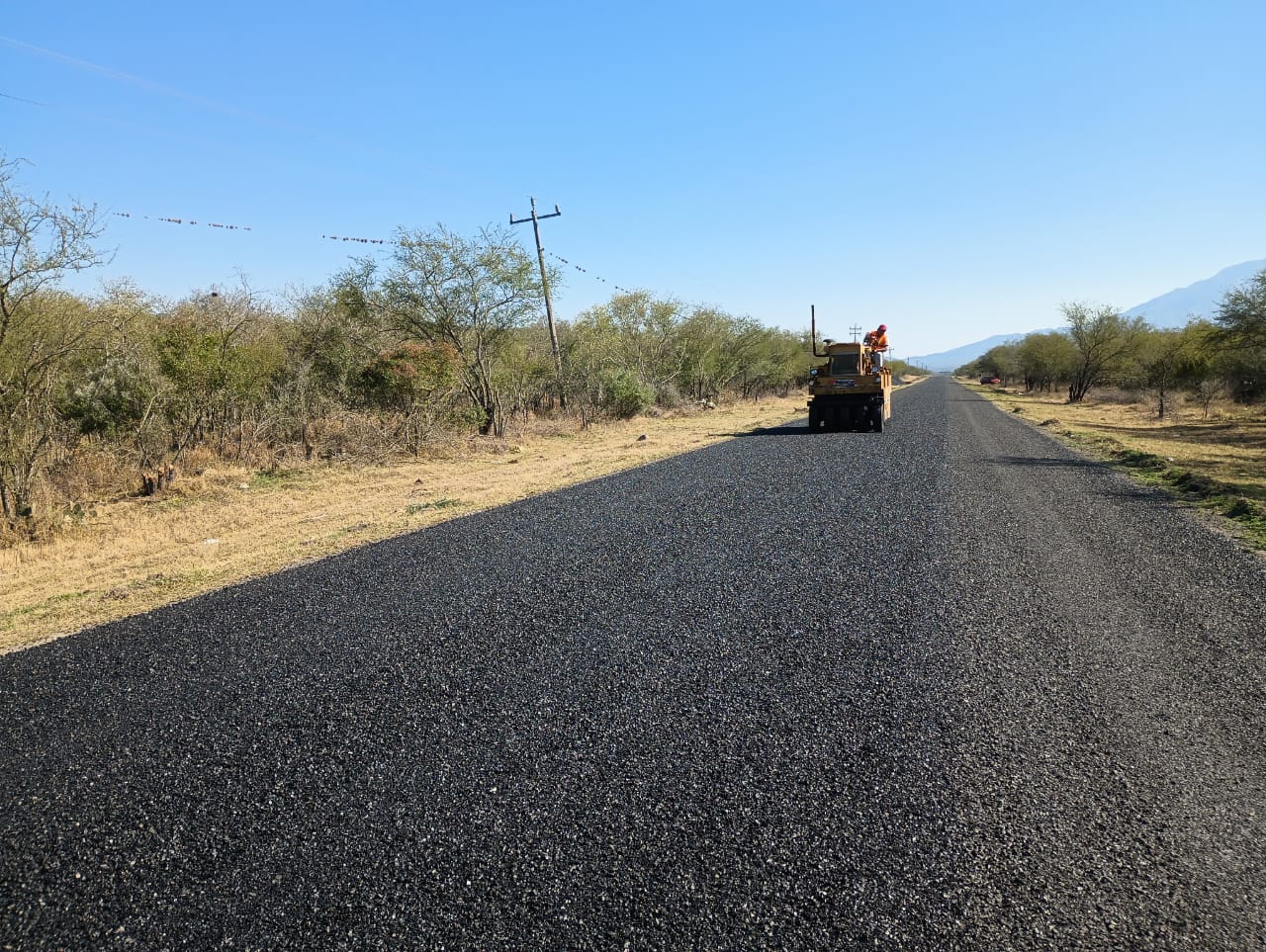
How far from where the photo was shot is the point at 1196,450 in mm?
16672

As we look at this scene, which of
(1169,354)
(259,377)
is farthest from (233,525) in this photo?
(1169,354)

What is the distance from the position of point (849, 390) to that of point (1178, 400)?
27918mm

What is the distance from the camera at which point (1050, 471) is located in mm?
11562

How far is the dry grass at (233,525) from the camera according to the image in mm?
6176

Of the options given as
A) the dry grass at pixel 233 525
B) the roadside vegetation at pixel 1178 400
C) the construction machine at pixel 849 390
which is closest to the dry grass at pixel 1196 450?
the roadside vegetation at pixel 1178 400

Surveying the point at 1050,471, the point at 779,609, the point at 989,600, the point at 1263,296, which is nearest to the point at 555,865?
the point at 779,609

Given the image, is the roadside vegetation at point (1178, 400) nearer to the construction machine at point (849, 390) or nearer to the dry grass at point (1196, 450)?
the dry grass at point (1196, 450)

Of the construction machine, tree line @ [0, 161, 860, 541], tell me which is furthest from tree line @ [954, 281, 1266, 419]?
tree line @ [0, 161, 860, 541]

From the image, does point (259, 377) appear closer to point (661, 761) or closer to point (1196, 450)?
point (661, 761)

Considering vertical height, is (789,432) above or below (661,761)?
above

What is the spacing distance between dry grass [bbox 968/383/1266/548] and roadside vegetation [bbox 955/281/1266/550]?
2 centimetres

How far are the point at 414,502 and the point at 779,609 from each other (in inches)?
293

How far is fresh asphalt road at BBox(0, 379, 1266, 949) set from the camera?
2180 mm

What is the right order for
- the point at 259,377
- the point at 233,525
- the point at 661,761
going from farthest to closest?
the point at 259,377
the point at 233,525
the point at 661,761
